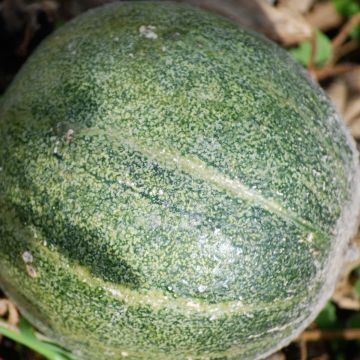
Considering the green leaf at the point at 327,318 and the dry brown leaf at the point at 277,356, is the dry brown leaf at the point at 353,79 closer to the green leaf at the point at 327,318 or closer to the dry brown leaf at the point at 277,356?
the green leaf at the point at 327,318

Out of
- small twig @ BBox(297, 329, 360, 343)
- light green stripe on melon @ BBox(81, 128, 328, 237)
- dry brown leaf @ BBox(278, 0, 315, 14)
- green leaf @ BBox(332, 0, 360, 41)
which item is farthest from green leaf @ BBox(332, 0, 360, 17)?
light green stripe on melon @ BBox(81, 128, 328, 237)

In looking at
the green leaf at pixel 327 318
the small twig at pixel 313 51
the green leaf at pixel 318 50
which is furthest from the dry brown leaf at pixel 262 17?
the green leaf at pixel 327 318

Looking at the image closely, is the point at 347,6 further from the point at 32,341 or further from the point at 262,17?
the point at 32,341

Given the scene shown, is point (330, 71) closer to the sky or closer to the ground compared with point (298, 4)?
closer to the ground

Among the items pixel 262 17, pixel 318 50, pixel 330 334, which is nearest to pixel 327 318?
pixel 330 334

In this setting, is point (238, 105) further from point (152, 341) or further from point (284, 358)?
point (284, 358)

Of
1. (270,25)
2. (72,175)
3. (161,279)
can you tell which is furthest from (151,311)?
(270,25)
